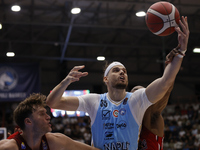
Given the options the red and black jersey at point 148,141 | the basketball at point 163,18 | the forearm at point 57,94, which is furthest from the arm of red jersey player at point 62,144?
the basketball at point 163,18

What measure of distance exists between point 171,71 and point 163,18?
3.06 feet

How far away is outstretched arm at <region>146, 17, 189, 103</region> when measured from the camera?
368 centimetres

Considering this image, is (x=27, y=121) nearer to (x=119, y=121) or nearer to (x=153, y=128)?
(x=119, y=121)

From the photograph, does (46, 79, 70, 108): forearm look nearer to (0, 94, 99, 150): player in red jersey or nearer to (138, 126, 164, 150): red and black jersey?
(0, 94, 99, 150): player in red jersey

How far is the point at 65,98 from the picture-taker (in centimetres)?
Result: 464

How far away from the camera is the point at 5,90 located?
13.6 meters

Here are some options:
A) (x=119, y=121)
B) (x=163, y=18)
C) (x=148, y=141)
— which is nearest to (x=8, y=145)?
(x=119, y=121)

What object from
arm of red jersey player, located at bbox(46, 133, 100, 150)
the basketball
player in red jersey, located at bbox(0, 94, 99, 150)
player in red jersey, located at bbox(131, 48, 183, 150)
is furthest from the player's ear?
the basketball

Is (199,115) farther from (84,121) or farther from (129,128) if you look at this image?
(129,128)

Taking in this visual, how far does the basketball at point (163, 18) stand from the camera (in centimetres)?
425

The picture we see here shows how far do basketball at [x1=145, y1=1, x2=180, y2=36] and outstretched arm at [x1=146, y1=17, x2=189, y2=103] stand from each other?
44cm

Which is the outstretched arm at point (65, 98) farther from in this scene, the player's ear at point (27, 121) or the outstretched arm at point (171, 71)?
the outstretched arm at point (171, 71)

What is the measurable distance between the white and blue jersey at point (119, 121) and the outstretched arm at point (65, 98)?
0.35m

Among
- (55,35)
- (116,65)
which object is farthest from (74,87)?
(116,65)
